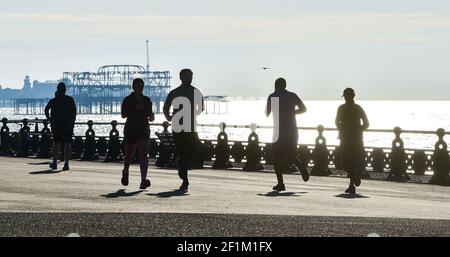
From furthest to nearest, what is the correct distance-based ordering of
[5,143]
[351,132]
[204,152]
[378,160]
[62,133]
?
[5,143] → [204,152] → [378,160] → [62,133] → [351,132]

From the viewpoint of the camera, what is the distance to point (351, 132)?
2120 centimetres

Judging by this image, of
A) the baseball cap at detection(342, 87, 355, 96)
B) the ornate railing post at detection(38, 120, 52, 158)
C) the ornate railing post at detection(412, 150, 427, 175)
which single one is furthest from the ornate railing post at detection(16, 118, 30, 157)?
the baseball cap at detection(342, 87, 355, 96)

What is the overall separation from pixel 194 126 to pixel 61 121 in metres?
7.27

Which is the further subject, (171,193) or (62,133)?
(62,133)

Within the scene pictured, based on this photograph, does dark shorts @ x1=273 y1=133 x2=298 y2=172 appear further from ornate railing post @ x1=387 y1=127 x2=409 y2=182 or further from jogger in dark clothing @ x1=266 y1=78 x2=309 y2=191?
ornate railing post @ x1=387 y1=127 x2=409 y2=182

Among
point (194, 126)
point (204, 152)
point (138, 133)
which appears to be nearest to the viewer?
point (138, 133)

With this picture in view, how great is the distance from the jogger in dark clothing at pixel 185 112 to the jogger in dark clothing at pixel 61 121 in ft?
22.9

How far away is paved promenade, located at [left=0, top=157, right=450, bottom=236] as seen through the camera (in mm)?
13359

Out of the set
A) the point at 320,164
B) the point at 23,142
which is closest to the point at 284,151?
the point at 320,164

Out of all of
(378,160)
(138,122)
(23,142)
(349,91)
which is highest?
(349,91)

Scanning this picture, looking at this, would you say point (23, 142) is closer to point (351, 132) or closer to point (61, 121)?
point (61, 121)

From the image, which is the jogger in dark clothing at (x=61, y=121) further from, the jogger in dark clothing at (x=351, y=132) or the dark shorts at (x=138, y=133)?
the jogger in dark clothing at (x=351, y=132)

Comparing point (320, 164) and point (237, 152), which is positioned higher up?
point (237, 152)
